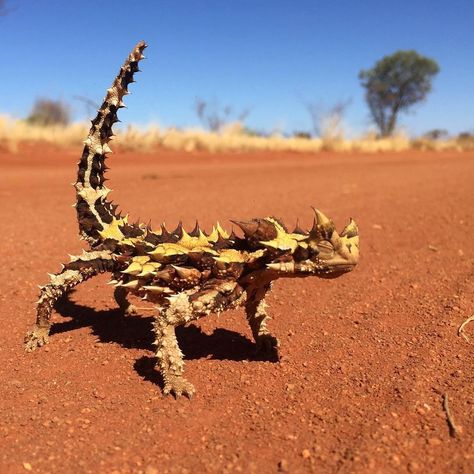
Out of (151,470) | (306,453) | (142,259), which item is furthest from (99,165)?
(306,453)

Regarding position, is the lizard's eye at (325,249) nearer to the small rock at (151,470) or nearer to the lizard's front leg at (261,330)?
the lizard's front leg at (261,330)

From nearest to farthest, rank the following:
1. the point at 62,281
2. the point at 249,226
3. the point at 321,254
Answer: the point at 321,254 → the point at 249,226 → the point at 62,281

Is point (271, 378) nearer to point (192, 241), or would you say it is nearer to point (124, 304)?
point (192, 241)

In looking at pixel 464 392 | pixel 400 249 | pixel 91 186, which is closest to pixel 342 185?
pixel 400 249

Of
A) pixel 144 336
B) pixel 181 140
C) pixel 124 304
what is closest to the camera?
pixel 144 336

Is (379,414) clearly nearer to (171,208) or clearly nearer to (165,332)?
(165,332)

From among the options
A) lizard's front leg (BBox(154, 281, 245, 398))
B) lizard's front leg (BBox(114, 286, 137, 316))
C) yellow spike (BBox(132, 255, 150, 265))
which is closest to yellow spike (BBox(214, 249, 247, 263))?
lizard's front leg (BBox(154, 281, 245, 398))
